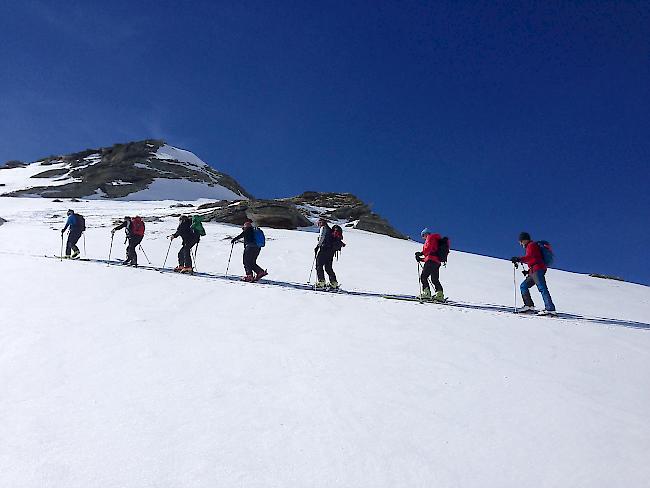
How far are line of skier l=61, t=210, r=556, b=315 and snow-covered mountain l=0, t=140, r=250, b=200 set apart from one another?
48.4m

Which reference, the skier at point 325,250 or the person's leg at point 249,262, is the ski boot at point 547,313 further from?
the person's leg at point 249,262

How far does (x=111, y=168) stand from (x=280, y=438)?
263ft

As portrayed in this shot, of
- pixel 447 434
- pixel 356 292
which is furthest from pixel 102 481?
pixel 356 292

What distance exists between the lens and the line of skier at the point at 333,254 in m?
10.9

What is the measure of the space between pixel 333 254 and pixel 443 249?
3192 millimetres

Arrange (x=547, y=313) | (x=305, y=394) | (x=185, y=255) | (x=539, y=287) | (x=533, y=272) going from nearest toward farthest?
1. (x=305, y=394)
2. (x=547, y=313)
3. (x=539, y=287)
4. (x=533, y=272)
5. (x=185, y=255)

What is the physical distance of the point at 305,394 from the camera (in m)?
5.02

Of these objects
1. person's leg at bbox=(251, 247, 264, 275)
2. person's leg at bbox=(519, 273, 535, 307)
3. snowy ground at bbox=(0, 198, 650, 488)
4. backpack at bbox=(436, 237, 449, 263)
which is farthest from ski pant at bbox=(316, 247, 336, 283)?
person's leg at bbox=(519, 273, 535, 307)

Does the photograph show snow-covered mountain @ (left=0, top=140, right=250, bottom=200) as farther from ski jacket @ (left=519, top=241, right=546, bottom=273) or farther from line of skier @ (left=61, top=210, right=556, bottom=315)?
ski jacket @ (left=519, top=241, right=546, bottom=273)

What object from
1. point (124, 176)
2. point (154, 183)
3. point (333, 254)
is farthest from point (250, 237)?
point (124, 176)

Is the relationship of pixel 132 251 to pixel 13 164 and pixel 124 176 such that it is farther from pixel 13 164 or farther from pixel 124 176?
pixel 13 164

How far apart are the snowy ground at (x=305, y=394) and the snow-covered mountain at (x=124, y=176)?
57.5m

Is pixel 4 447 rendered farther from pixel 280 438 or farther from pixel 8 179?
pixel 8 179

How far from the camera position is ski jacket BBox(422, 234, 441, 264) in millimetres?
11695
